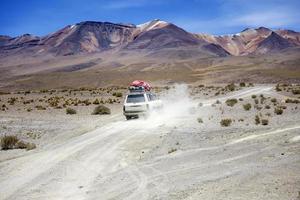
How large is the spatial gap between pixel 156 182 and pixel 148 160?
2.99 m

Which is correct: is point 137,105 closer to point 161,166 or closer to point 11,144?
point 11,144

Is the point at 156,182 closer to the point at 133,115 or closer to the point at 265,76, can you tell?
the point at 133,115

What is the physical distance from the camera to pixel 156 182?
11.3 meters

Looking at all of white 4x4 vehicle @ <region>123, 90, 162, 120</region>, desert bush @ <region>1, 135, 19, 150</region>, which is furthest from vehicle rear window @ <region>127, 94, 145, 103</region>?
desert bush @ <region>1, 135, 19, 150</region>

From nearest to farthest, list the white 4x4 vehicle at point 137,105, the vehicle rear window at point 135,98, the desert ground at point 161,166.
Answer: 1. the desert ground at point 161,166
2. the white 4x4 vehicle at point 137,105
3. the vehicle rear window at point 135,98

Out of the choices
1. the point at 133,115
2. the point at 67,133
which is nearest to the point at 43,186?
the point at 67,133

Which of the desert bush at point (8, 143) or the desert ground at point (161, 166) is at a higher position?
the desert bush at point (8, 143)

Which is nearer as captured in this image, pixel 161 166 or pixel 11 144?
pixel 161 166

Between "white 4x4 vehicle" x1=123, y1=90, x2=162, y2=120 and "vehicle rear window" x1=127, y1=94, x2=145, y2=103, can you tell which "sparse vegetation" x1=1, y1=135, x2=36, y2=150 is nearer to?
"white 4x4 vehicle" x1=123, y1=90, x2=162, y2=120

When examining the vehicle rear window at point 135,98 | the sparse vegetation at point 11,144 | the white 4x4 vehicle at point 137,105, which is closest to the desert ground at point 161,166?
the sparse vegetation at point 11,144

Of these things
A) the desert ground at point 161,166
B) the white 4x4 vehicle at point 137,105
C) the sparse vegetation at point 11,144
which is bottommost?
the desert ground at point 161,166

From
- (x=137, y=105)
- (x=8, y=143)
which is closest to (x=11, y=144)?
(x=8, y=143)

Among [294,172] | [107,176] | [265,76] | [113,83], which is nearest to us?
[294,172]

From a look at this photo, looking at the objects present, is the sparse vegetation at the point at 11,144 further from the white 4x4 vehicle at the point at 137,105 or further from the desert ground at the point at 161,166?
the white 4x4 vehicle at the point at 137,105
